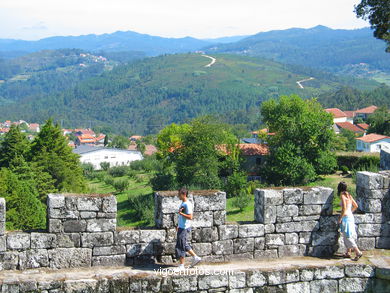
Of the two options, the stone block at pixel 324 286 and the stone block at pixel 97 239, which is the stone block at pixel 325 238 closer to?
the stone block at pixel 324 286

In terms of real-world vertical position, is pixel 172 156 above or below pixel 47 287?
below

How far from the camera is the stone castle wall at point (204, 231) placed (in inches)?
303

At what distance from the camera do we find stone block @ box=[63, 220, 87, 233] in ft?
25.5

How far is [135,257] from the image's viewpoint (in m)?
8.08

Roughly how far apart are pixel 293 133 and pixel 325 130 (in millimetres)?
2753

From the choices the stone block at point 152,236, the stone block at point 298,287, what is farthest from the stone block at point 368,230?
the stone block at point 152,236

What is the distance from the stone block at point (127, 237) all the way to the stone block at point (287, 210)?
2370 mm

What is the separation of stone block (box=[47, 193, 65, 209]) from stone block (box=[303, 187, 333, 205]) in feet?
13.0

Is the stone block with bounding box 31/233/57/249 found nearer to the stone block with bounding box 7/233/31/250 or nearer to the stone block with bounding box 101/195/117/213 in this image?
the stone block with bounding box 7/233/31/250

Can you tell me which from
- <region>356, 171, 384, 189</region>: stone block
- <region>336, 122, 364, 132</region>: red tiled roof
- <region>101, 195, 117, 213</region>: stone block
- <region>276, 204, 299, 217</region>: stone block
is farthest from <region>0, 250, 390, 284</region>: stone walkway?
<region>336, 122, 364, 132</region>: red tiled roof

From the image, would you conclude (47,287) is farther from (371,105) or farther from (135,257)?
(371,105)

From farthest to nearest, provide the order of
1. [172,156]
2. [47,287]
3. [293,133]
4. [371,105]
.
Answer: [371,105], [172,156], [293,133], [47,287]

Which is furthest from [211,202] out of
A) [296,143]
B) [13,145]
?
[13,145]

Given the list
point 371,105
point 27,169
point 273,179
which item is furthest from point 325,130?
point 371,105
